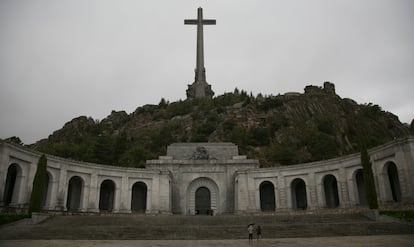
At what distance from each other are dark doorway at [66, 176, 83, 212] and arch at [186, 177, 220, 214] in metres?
11.8

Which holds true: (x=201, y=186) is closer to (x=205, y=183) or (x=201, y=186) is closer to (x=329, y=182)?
(x=205, y=183)

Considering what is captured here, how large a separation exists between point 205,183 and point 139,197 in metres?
7.77

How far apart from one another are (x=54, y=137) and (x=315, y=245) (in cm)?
7721

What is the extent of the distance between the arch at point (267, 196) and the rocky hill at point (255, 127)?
56.5 ft

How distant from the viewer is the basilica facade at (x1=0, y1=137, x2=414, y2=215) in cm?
2900

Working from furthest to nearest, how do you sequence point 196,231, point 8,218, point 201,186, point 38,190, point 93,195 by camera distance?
1. point 201,186
2. point 93,195
3. point 38,190
4. point 8,218
5. point 196,231

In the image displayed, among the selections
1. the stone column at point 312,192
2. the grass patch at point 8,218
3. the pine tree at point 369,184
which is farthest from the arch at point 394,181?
the grass patch at point 8,218

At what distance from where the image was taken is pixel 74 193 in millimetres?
36250

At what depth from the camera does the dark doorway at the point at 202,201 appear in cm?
3969

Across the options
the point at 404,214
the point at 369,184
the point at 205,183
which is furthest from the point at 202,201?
the point at 404,214

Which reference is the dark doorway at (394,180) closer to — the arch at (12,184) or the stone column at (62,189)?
the stone column at (62,189)

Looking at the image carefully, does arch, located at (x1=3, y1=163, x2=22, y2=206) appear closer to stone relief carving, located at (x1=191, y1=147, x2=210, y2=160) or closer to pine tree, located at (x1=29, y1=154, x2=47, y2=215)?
pine tree, located at (x1=29, y1=154, x2=47, y2=215)

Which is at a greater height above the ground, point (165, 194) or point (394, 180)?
point (394, 180)

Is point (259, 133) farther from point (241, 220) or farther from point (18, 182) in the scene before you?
point (18, 182)
